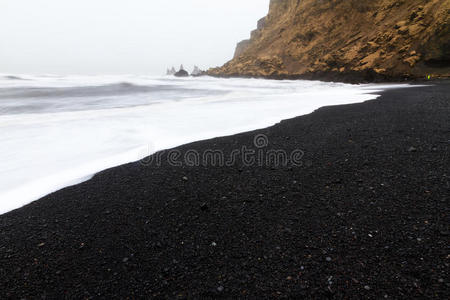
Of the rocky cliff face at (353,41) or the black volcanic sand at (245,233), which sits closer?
the black volcanic sand at (245,233)

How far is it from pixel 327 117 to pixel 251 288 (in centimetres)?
383

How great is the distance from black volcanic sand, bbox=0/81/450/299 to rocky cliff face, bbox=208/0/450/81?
50.6 ft

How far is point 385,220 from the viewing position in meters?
1.35

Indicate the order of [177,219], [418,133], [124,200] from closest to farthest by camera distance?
[177,219], [124,200], [418,133]

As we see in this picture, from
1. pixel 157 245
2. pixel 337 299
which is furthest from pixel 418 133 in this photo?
pixel 157 245

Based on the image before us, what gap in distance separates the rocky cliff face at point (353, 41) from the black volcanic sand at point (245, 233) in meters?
15.4

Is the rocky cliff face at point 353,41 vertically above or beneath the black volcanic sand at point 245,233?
above

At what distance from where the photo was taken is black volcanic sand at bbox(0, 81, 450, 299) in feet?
3.38

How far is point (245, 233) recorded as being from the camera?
1.34 m

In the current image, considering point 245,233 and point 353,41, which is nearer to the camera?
point 245,233

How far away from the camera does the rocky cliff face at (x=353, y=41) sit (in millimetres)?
13151

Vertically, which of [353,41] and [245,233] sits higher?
[353,41]

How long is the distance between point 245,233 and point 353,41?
24729mm

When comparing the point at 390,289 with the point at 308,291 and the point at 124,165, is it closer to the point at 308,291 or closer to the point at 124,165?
the point at 308,291
